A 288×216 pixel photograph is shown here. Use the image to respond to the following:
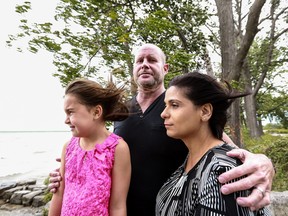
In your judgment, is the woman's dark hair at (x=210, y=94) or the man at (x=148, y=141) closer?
the woman's dark hair at (x=210, y=94)

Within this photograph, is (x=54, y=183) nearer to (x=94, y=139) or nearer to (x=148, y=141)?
(x=94, y=139)

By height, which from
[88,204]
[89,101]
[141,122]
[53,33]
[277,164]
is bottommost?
[277,164]

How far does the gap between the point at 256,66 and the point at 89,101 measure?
1633 centimetres

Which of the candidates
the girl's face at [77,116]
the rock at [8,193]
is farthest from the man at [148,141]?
the rock at [8,193]

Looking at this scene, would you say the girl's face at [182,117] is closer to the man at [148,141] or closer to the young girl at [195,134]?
the young girl at [195,134]

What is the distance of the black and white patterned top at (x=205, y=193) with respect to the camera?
1.06 m

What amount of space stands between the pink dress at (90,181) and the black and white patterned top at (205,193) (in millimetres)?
382

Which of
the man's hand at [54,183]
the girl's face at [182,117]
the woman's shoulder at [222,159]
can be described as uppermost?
the girl's face at [182,117]

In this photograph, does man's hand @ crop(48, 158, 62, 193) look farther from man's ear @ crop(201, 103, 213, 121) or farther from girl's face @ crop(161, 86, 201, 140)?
man's ear @ crop(201, 103, 213, 121)

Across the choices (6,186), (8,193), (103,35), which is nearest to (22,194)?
(8,193)

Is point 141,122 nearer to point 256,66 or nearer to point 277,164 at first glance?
point 277,164

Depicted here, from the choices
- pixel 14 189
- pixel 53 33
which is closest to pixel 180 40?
pixel 53 33

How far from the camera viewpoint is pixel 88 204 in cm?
151

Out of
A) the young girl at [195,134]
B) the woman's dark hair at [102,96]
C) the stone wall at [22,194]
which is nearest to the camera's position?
the young girl at [195,134]
